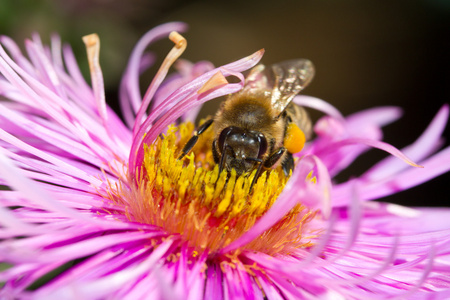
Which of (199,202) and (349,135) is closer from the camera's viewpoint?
(199,202)

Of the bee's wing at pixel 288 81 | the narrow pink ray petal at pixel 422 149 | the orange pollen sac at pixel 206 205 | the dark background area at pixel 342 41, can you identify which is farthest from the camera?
the dark background area at pixel 342 41

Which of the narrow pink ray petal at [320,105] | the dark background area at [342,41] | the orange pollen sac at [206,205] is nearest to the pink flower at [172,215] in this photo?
the orange pollen sac at [206,205]

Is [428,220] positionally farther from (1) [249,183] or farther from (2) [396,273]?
(1) [249,183]

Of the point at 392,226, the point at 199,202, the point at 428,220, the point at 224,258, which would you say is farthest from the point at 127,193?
the point at 428,220

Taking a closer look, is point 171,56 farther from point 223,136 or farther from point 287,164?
point 287,164

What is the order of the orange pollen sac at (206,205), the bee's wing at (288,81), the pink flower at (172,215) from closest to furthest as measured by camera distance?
the pink flower at (172,215) → the orange pollen sac at (206,205) → the bee's wing at (288,81)

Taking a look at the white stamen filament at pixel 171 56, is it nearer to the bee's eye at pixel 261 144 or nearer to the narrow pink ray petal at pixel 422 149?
the bee's eye at pixel 261 144

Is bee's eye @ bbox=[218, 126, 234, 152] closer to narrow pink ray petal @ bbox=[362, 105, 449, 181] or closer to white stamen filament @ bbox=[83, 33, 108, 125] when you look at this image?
white stamen filament @ bbox=[83, 33, 108, 125]
